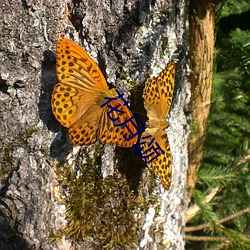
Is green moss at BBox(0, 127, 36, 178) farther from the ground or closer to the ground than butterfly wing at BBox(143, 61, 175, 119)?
closer to the ground

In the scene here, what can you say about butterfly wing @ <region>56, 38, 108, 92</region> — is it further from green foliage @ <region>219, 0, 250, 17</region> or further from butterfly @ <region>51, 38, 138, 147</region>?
green foliage @ <region>219, 0, 250, 17</region>

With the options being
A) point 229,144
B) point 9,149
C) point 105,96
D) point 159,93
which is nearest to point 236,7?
point 229,144

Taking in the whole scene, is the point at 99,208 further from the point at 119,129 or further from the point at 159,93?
the point at 159,93

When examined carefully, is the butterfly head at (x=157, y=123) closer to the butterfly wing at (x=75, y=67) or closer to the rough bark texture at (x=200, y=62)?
the butterfly wing at (x=75, y=67)

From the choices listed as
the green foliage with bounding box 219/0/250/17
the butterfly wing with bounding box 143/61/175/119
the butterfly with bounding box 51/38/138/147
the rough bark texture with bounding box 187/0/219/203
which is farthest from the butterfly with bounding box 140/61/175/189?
the green foliage with bounding box 219/0/250/17

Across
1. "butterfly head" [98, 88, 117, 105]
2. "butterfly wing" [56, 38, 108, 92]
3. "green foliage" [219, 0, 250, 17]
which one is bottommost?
"butterfly head" [98, 88, 117, 105]

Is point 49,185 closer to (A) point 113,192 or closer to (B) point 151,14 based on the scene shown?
(A) point 113,192

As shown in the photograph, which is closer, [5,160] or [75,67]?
[75,67]
